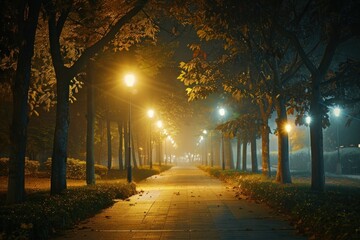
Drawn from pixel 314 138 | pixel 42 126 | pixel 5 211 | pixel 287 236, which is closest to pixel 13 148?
pixel 5 211

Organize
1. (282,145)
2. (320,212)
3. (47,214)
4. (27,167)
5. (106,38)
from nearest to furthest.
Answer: (320,212)
(47,214)
(106,38)
(282,145)
(27,167)

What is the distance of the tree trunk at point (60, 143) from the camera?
16.4m

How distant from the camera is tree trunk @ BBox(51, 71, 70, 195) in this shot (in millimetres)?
16391

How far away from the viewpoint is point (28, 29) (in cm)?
1398

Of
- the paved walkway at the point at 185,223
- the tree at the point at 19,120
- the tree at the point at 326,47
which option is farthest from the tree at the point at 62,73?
the tree at the point at 326,47

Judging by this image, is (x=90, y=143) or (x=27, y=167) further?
(x=27, y=167)

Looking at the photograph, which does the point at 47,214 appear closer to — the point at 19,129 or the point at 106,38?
the point at 19,129

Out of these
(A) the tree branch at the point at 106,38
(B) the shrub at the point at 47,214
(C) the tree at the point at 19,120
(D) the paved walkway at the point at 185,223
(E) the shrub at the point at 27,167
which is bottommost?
(D) the paved walkway at the point at 185,223

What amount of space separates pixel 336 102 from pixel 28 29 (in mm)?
11340

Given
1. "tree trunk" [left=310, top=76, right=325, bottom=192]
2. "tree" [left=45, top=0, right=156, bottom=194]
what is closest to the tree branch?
"tree" [left=45, top=0, right=156, bottom=194]

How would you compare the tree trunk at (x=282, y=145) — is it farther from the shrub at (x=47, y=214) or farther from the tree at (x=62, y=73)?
the shrub at (x=47, y=214)

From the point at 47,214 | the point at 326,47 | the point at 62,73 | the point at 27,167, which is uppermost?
the point at 326,47

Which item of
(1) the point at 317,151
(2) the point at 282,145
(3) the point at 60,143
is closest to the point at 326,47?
(1) the point at 317,151

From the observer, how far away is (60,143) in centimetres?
1669
